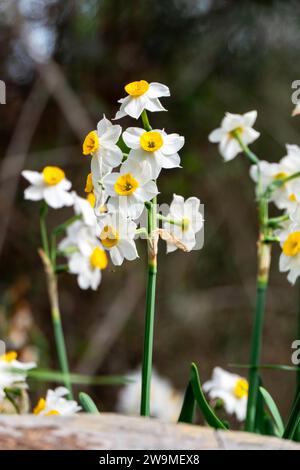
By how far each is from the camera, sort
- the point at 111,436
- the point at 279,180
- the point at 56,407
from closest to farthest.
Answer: the point at 111,436
the point at 56,407
the point at 279,180

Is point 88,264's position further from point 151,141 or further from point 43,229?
point 151,141

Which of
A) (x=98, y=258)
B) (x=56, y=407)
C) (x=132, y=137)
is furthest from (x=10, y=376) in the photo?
(x=132, y=137)

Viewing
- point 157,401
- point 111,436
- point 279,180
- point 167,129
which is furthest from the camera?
point 167,129

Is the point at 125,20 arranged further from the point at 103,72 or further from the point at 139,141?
the point at 139,141

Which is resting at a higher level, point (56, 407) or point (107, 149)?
point (107, 149)

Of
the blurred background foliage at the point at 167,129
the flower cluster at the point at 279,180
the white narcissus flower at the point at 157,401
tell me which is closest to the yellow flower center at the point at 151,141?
the flower cluster at the point at 279,180

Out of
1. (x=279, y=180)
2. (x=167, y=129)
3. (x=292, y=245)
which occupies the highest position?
(x=167, y=129)

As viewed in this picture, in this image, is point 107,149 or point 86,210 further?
point 86,210
